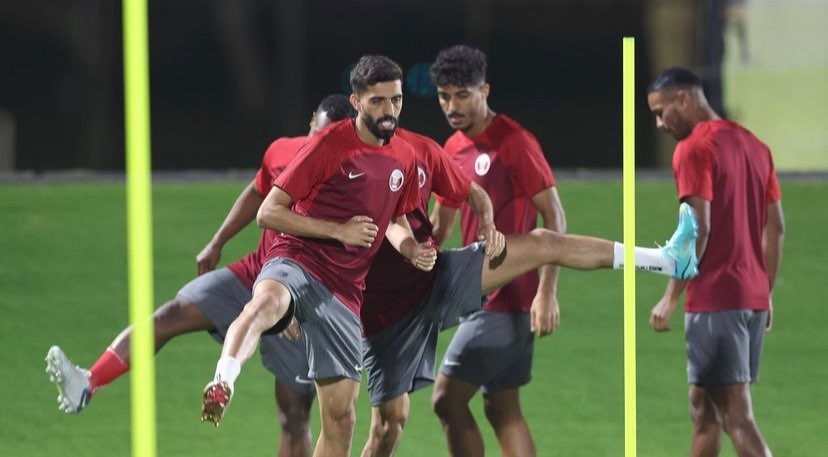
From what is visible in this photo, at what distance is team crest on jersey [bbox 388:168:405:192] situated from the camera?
6.83 meters

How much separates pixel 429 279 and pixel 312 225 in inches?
32.7

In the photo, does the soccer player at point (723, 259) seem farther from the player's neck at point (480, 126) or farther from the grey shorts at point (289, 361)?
the grey shorts at point (289, 361)

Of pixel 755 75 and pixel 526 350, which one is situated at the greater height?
pixel 755 75

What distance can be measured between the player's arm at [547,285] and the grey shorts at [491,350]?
0.67 ft

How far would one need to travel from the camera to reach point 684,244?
7.15 metres

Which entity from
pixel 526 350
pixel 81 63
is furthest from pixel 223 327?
pixel 81 63

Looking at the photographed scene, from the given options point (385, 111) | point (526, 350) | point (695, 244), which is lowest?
point (526, 350)

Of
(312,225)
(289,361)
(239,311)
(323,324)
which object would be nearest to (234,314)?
(239,311)

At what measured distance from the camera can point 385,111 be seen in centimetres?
677

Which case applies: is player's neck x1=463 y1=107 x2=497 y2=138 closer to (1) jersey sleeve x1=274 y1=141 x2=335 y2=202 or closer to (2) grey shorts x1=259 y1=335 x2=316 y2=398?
(1) jersey sleeve x1=274 y1=141 x2=335 y2=202

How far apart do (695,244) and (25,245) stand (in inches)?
304

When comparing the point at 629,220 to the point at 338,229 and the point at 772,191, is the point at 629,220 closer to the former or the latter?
the point at 338,229

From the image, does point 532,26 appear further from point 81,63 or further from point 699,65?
point 81,63

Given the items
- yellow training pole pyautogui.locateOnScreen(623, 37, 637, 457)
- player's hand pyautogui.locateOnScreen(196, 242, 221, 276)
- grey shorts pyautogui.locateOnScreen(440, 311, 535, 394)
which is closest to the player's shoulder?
player's hand pyautogui.locateOnScreen(196, 242, 221, 276)
